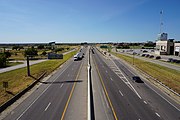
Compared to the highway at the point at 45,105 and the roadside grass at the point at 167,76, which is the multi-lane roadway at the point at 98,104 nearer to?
the highway at the point at 45,105

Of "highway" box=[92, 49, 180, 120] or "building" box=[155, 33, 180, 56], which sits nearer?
"highway" box=[92, 49, 180, 120]

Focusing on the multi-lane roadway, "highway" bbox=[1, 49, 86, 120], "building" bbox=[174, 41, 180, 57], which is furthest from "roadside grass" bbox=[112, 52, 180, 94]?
"building" bbox=[174, 41, 180, 57]

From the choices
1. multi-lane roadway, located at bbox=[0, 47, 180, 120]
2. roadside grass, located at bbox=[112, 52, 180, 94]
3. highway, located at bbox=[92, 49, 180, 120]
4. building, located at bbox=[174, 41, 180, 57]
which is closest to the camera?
multi-lane roadway, located at bbox=[0, 47, 180, 120]

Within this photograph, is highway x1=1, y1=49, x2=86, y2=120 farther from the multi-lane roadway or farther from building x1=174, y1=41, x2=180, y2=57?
building x1=174, y1=41, x2=180, y2=57

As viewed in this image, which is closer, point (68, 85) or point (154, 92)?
point (154, 92)

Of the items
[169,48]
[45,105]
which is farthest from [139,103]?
[169,48]

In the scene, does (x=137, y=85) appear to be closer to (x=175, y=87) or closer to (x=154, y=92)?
(x=154, y=92)

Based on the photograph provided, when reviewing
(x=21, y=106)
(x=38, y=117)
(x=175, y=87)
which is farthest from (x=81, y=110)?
(x=175, y=87)

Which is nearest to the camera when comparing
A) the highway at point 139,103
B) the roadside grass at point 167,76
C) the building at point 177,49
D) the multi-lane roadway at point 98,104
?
the multi-lane roadway at point 98,104

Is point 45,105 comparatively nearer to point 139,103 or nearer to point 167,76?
point 139,103

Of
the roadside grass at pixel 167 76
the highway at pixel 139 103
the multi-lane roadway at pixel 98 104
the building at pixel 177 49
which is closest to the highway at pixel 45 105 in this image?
the multi-lane roadway at pixel 98 104

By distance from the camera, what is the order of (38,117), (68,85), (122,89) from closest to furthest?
(38,117) → (122,89) → (68,85)
